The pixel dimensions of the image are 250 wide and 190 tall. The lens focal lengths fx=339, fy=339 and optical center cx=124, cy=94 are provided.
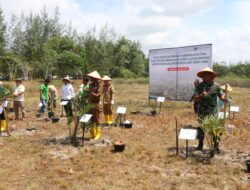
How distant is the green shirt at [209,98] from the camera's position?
280 inches

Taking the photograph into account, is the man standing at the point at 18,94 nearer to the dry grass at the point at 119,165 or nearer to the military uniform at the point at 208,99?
the dry grass at the point at 119,165

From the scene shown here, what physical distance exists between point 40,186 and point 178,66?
36.8 feet

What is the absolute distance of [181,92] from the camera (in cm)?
1554

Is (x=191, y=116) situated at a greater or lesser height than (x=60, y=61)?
lesser

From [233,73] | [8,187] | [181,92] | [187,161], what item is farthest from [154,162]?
[233,73]

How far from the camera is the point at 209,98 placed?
718 cm

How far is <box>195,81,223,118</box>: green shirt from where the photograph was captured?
7.11 m

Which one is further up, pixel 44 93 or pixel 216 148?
pixel 44 93

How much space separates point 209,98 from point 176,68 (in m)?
8.74

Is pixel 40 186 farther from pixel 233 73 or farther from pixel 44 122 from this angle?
pixel 233 73

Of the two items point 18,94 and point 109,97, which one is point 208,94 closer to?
point 109,97

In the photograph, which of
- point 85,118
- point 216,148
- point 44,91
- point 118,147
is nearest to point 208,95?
point 216,148

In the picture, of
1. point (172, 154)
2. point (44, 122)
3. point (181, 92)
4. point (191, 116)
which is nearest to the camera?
point (172, 154)

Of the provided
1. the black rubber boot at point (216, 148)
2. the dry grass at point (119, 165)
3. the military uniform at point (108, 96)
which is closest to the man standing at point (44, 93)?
the military uniform at point (108, 96)
